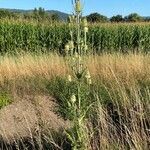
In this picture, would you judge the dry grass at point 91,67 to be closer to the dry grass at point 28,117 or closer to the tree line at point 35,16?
the dry grass at point 28,117

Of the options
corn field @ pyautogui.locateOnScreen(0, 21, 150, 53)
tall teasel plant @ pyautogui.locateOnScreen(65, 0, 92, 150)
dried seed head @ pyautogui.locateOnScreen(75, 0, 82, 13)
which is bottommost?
corn field @ pyautogui.locateOnScreen(0, 21, 150, 53)

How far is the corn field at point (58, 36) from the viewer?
27531 mm

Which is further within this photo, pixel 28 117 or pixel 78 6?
pixel 28 117

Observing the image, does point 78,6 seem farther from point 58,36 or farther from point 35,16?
point 35,16

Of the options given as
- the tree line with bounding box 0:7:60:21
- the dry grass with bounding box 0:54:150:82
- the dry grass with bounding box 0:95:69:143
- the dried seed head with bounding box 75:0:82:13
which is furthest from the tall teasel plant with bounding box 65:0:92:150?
the tree line with bounding box 0:7:60:21

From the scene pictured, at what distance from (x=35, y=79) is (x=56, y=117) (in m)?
4.22

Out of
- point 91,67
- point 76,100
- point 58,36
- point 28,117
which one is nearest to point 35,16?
point 58,36

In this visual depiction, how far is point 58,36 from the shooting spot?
2858 centimetres

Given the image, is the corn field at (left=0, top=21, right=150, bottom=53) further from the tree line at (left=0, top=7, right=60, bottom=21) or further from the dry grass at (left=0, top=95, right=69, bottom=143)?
the dry grass at (left=0, top=95, right=69, bottom=143)

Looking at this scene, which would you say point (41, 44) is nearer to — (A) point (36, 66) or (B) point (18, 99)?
(A) point (36, 66)

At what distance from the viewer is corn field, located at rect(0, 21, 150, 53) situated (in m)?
27.5

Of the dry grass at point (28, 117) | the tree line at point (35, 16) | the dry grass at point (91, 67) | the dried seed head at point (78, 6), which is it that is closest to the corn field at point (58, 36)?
the tree line at point (35, 16)

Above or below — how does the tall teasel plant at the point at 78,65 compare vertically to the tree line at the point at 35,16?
above

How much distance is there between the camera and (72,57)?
4949 mm
